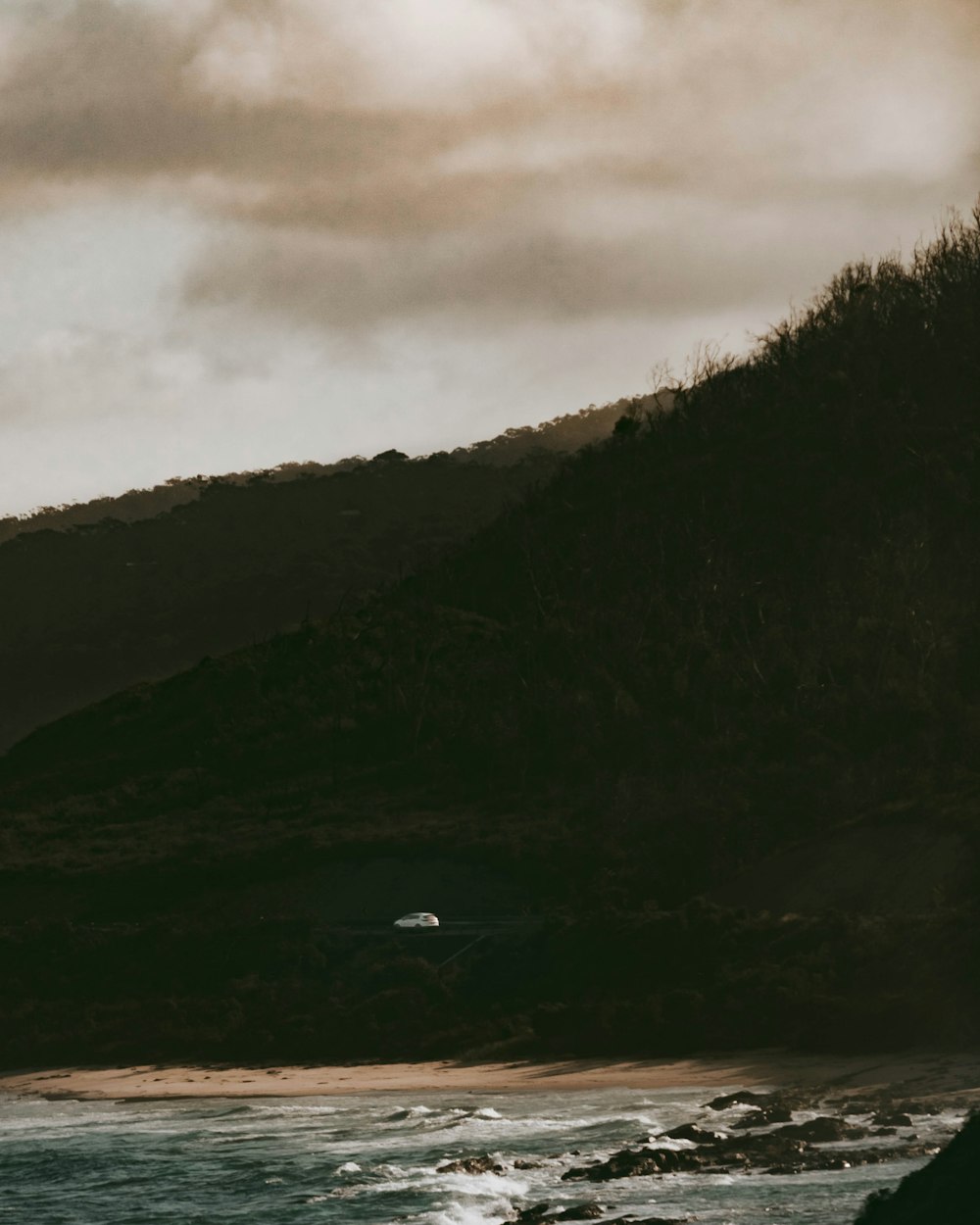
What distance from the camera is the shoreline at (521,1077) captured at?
37594mm

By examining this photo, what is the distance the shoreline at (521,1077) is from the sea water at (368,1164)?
1.07 meters

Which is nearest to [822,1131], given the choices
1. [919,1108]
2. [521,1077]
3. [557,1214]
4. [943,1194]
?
[919,1108]

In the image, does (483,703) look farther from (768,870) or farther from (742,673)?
(768,870)

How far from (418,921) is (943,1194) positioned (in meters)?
35.0

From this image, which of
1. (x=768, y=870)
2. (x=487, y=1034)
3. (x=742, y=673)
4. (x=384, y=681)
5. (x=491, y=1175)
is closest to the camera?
(x=491, y=1175)

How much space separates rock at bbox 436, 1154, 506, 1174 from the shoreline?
8170 millimetres

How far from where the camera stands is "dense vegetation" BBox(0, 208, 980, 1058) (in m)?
48.1

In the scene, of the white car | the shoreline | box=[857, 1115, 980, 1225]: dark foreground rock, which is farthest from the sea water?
the white car

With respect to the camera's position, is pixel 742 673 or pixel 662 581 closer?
pixel 742 673

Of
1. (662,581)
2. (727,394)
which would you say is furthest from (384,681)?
(727,394)

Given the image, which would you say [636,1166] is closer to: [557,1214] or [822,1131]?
[557,1214]

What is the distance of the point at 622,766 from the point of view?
251ft

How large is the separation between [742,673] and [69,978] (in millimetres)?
35426

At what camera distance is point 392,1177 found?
31.4 metres
